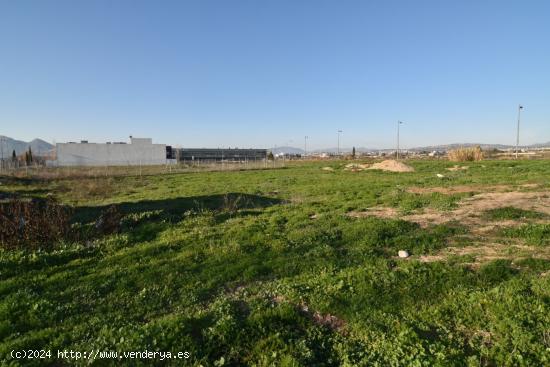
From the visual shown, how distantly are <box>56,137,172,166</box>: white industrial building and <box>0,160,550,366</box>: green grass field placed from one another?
60.5 m

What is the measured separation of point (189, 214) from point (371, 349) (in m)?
9.25

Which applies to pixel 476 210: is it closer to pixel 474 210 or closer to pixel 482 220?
pixel 474 210

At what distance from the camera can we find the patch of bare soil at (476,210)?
29.4 feet

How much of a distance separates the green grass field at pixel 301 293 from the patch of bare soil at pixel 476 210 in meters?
0.11

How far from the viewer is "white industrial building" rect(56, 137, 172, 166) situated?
222 feet

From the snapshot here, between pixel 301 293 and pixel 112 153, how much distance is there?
7583cm

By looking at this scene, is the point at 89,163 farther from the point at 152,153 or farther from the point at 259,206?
the point at 259,206

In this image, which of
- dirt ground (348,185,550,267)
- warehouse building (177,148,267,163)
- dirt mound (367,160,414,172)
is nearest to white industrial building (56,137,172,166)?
warehouse building (177,148,267,163)

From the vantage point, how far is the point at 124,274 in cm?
657

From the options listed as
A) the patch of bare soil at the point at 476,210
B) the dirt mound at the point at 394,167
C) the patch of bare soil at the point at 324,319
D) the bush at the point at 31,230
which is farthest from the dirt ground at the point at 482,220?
the dirt mound at the point at 394,167

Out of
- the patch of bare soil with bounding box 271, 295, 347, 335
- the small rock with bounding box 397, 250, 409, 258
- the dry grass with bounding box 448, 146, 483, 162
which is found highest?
the dry grass with bounding box 448, 146, 483, 162

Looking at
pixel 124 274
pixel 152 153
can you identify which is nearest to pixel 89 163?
pixel 152 153

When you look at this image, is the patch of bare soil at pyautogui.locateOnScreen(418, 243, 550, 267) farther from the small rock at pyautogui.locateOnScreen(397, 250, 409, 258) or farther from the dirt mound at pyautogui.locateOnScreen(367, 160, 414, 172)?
the dirt mound at pyautogui.locateOnScreen(367, 160, 414, 172)

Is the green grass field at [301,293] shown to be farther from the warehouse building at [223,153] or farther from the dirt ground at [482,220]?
the warehouse building at [223,153]
